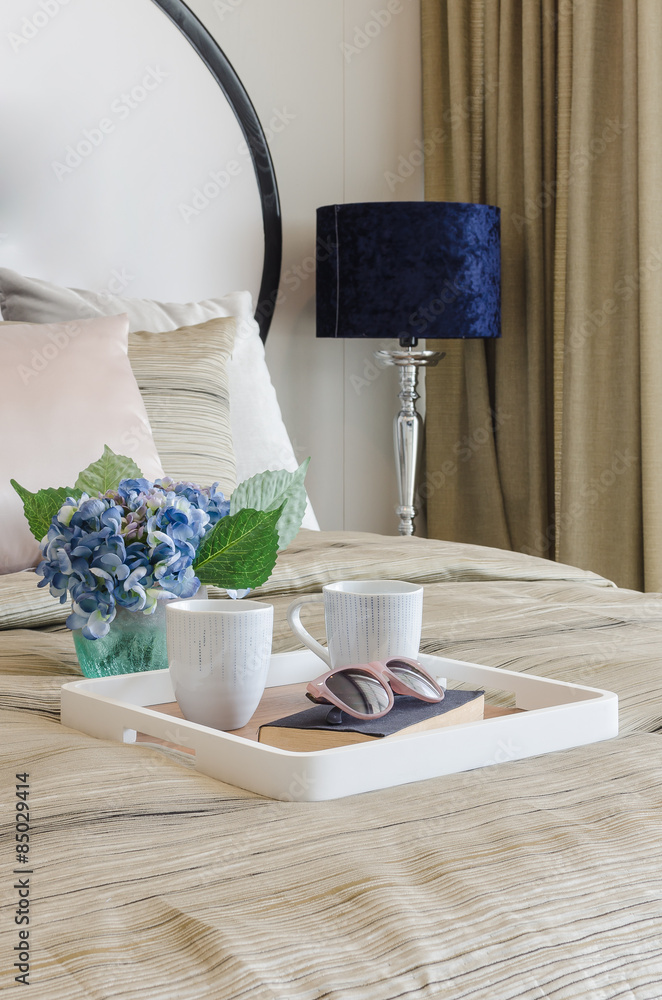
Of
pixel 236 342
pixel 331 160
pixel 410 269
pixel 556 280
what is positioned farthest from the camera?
pixel 331 160

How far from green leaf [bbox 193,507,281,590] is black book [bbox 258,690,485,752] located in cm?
20

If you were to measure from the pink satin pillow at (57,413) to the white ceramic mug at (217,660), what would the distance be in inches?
25.2

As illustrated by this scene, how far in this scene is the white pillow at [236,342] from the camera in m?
2.00

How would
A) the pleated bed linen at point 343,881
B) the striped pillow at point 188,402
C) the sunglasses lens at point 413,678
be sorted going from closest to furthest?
the pleated bed linen at point 343,881, the sunglasses lens at point 413,678, the striped pillow at point 188,402

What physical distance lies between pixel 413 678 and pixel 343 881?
0.89ft

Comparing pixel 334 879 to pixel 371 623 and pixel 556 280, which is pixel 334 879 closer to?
pixel 371 623

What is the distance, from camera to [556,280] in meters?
2.73

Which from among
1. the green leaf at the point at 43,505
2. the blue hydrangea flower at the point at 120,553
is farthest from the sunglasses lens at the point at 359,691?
the green leaf at the point at 43,505

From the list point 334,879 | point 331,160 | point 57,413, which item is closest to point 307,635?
point 334,879

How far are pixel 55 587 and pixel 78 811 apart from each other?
37 cm

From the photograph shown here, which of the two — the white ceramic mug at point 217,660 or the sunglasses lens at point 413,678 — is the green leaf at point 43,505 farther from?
the sunglasses lens at point 413,678

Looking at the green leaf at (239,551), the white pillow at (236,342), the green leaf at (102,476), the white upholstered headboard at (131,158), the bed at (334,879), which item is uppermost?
the white upholstered headboard at (131,158)

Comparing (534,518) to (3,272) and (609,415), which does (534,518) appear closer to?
(609,415)

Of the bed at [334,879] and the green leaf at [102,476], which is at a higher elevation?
the green leaf at [102,476]
